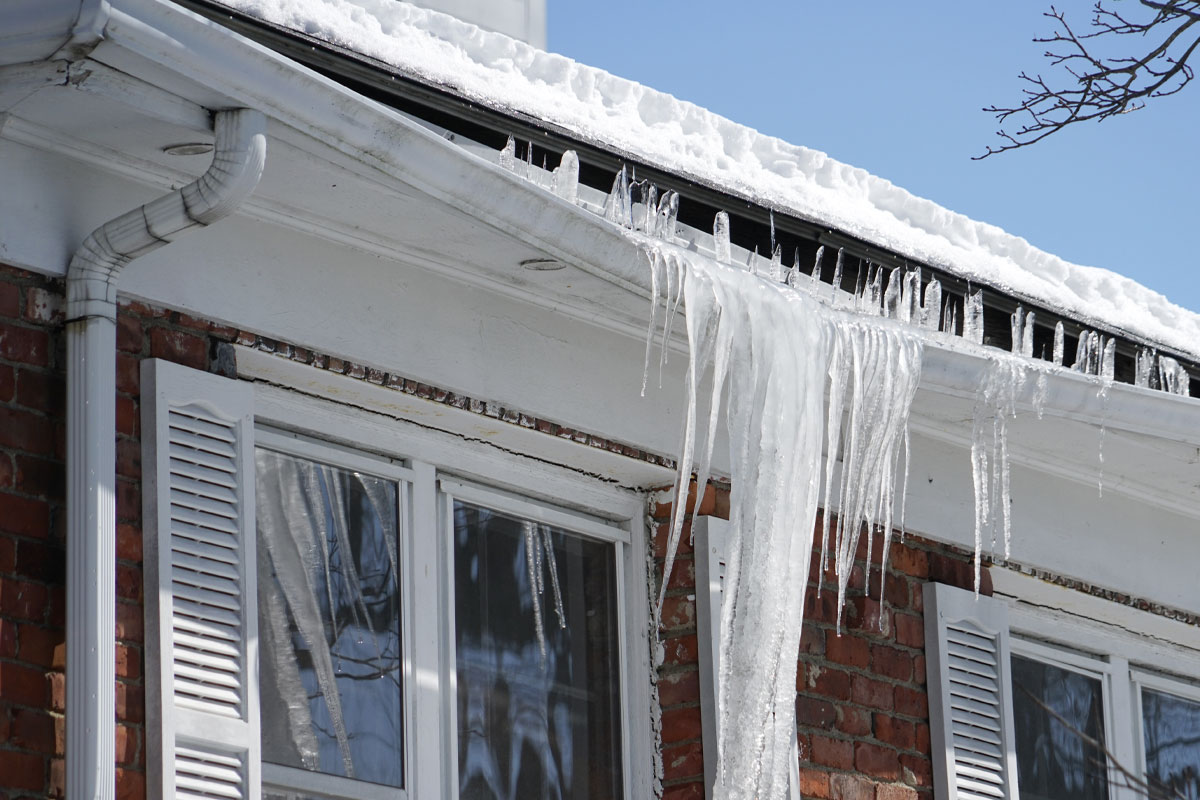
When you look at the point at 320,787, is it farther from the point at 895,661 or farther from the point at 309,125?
the point at 895,661

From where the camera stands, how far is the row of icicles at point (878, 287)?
465 cm

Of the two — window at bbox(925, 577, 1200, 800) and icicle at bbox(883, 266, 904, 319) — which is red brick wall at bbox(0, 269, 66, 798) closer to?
icicle at bbox(883, 266, 904, 319)

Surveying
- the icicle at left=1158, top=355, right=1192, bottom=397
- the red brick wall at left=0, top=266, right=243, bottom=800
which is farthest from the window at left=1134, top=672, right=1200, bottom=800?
the red brick wall at left=0, top=266, right=243, bottom=800

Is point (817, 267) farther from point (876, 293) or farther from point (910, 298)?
point (910, 298)

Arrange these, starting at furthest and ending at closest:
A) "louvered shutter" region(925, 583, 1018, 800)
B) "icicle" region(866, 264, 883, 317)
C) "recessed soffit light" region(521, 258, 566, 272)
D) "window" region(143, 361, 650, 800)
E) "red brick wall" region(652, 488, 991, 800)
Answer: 1. "louvered shutter" region(925, 583, 1018, 800)
2. "icicle" region(866, 264, 883, 317)
3. "red brick wall" region(652, 488, 991, 800)
4. "recessed soffit light" region(521, 258, 566, 272)
5. "window" region(143, 361, 650, 800)

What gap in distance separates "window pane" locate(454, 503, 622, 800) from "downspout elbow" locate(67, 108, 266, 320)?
1210 millimetres

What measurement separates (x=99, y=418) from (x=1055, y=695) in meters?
3.34

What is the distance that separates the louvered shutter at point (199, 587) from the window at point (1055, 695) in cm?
226

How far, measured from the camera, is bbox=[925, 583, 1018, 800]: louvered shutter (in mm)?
5480

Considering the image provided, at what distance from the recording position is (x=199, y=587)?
394 centimetres

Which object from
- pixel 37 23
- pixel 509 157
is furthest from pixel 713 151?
pixel 37 23

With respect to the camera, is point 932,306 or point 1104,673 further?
point 1104,673

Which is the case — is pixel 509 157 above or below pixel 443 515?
above

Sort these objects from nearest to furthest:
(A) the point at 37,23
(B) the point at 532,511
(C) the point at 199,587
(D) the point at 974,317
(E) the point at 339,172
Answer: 1. (A) the point at 37,23
2. (C) the point at 199,587
3. (E) the point at 339,172
4. (B) the point at 532,511
5. (D) the point at 974,317
